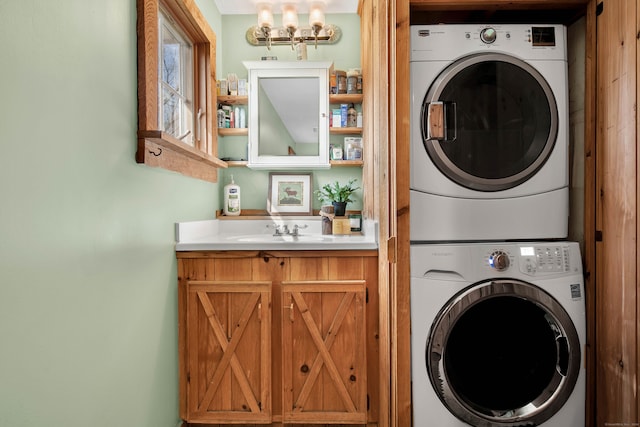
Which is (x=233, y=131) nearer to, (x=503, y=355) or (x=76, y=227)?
(x=76, y=227)

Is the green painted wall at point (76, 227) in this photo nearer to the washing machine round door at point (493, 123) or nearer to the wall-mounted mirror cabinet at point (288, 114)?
the wall-mounted mirror cabinet at point (288, 114)

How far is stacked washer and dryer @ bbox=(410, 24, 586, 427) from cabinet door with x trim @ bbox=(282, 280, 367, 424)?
16.3 inches

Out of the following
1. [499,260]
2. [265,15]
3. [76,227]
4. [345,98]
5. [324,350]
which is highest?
[265,15]

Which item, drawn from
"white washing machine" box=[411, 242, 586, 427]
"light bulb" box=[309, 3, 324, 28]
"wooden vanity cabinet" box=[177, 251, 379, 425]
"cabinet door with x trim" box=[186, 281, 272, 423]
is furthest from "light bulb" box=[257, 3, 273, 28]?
"white washing machine" box=[411, 242, 586, 427]

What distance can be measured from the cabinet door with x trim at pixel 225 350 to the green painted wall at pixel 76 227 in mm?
184

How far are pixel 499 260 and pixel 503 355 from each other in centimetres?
38

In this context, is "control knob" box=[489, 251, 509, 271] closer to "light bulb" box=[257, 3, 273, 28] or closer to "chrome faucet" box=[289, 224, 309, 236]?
"chrome faucet" box=[289, 224, 309, 236]

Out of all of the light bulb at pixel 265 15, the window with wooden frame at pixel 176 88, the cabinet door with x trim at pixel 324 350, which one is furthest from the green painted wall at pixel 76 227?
the light bulb at pixel 265 15

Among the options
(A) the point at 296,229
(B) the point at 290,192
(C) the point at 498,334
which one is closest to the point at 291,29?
(B) the point at 290,192

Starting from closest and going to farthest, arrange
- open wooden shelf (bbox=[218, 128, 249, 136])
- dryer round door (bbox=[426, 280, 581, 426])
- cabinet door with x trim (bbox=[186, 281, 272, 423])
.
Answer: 1. dryer round door (bbox=[426, 280, 581, 426])
2. cabinet door with x trim (bbox=[186, 281, 272, 423])
3. open wooden shelf (bbox=[218, 128, 249, 136])

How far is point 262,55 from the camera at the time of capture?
7.95 ft

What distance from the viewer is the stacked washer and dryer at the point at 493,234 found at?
1.34 meters

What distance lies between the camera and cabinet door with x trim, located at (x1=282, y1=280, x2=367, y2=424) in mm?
1699

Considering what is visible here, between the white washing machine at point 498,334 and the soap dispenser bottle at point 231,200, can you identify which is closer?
the white washing machine at point 498,334
